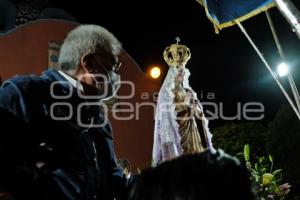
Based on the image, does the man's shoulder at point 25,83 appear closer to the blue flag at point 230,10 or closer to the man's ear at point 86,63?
the man's ear at point 86,63

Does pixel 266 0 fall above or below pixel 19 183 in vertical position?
above

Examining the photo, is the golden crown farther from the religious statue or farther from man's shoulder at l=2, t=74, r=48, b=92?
man's shoulder at l=2, t=74, r=48, b=92

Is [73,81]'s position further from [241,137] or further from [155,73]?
[241,137]

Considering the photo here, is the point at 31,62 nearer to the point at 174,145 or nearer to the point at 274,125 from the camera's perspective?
the point at 174,145

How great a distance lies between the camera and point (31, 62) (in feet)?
34.4

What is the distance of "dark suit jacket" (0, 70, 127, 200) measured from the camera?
1.80m

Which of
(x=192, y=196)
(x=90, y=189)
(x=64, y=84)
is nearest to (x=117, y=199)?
(x=90, y=189)

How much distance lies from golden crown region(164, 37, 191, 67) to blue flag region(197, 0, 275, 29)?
12.4 ft

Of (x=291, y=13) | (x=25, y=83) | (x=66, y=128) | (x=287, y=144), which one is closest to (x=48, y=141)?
(x=66, y=128)

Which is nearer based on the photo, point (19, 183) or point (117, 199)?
point (19, 183)

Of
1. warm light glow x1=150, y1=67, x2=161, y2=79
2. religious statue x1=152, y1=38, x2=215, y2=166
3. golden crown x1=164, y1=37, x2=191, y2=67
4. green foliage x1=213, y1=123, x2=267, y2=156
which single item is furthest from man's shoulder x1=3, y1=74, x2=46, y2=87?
green foliage x1=213, y1=123, x2=267, y2=156

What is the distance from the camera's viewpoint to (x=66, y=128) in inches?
84.4

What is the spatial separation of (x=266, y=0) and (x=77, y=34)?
2558mm

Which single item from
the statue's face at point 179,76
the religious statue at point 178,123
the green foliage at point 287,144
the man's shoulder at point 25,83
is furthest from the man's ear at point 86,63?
the green foliage at point 287,144
